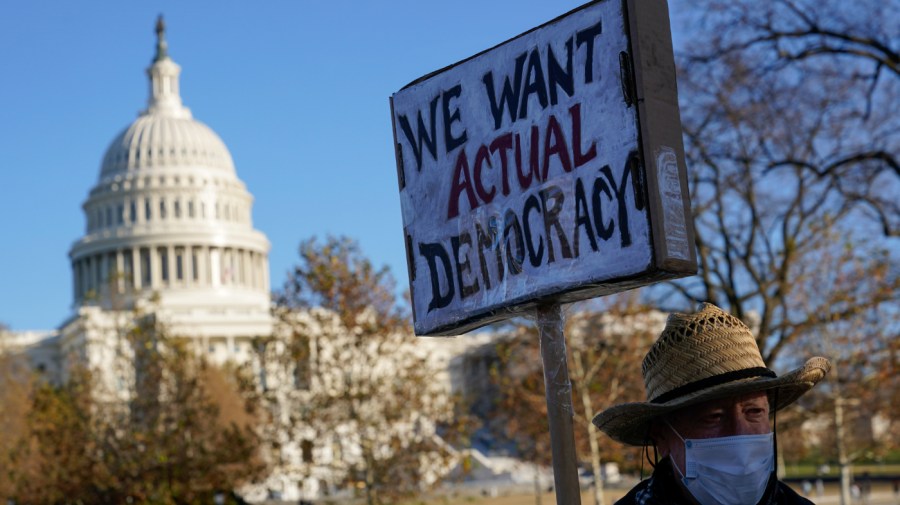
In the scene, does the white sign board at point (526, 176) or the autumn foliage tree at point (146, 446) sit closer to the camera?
the white sign board at point (526, 176)

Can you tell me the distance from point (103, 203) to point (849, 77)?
361ft

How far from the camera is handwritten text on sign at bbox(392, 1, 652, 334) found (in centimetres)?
369

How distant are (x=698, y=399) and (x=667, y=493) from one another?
312 mm

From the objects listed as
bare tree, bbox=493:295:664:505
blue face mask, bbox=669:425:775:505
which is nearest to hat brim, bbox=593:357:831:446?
blue face mask, bbox=669:425:775:505

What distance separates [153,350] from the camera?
34.0 meters

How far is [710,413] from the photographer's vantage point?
145 inches

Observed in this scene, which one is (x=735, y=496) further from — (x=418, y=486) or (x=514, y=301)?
(x=418, y=486)

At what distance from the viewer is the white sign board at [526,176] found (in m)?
3.67

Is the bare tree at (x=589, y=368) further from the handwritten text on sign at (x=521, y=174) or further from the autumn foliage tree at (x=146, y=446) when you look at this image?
the handwritten text on sign at (x=521, y=174)

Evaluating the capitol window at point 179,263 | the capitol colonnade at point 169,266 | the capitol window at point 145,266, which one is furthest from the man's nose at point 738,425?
the capitol window at point 179,263

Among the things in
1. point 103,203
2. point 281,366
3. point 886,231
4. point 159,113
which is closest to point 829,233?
point 886,231

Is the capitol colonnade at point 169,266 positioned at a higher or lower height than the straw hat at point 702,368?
higher

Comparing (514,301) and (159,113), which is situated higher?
(159,113)

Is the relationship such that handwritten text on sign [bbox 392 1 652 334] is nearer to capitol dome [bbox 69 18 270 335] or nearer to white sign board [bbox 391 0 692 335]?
white sign board [bbox 391 0 692 335]
